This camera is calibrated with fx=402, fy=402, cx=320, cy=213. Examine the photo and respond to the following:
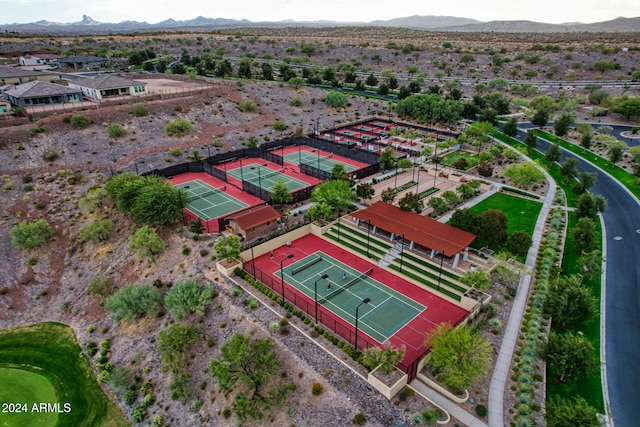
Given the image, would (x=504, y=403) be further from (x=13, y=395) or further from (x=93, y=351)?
(x=13, y=395)

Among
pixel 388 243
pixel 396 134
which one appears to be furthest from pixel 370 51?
pixel 388 243

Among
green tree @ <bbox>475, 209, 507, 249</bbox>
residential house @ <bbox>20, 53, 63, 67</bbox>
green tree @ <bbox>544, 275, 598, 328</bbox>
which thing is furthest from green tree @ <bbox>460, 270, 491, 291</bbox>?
residential house @ <bbox>20, 53, 63, 67</bbox>

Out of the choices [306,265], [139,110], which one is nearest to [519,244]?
[306,265]

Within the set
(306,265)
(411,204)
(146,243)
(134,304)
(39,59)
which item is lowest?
(134,304)

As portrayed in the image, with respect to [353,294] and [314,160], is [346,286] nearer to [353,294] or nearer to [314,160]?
[353,294]

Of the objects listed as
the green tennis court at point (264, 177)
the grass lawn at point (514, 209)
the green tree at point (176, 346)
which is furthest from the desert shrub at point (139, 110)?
the grass lawn at point (514, 209)

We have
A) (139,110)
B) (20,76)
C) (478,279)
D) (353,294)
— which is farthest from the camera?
(20,76)
